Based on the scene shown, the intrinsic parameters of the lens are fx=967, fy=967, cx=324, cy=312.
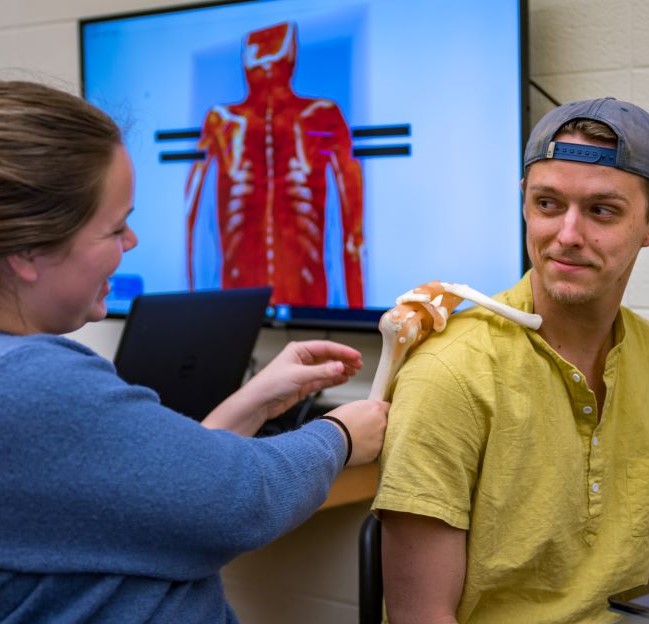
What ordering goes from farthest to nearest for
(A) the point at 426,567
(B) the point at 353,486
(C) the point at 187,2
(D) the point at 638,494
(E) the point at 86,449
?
(C) the point at 187,2
(B) the point at 353,486
(D) the point at 638,494
(A) the point at 426,567
(E) the point at 86,449

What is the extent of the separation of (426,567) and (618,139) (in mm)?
643

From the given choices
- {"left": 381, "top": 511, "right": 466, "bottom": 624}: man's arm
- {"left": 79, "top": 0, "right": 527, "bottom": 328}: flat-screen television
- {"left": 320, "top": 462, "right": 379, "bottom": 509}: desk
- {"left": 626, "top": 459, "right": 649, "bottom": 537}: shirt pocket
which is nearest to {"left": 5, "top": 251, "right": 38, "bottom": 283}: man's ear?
{"left": 381, "top": 511, "right": 466, "bottom": 624}: man's arm

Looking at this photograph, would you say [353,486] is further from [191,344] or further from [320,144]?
[320,144]

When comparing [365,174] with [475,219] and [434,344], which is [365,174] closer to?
[475,219]

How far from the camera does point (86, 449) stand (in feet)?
2.98

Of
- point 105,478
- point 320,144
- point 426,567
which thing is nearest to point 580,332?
point 426,567

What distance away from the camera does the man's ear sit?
97cm

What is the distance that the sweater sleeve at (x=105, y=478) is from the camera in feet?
2.95

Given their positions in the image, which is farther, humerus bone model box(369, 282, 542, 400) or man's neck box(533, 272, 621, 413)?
man's neck box(533, 272, 621, 413)

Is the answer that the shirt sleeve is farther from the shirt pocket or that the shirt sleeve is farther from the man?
the shirt pocket

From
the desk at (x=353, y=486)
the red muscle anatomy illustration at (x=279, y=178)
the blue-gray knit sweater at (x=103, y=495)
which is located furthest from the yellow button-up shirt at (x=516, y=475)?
the red muscle anatomy illustration at (x=279, y=178)

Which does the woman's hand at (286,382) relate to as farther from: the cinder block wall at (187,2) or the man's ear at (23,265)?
the cinder block wall at (187,2)

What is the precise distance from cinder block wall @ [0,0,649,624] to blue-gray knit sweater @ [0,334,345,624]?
92 centimetres

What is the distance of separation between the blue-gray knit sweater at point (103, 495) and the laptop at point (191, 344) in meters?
1.06
